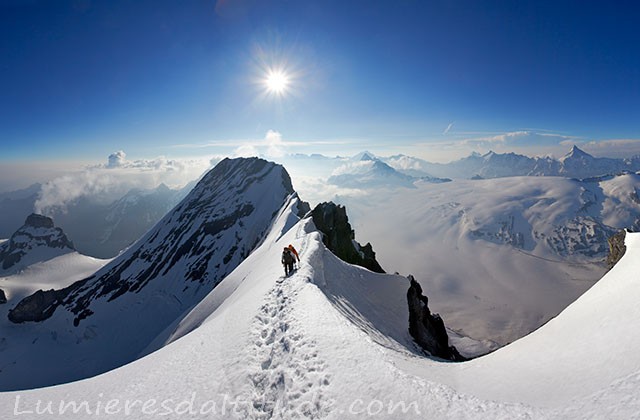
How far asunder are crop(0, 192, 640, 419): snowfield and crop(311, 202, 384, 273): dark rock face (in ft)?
103

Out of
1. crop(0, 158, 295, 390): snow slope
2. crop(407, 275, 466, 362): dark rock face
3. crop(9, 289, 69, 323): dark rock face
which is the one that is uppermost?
crop(407, 275, 466, 362): dark rock face

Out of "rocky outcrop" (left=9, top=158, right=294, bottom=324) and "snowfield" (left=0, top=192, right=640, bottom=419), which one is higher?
"snowfield" (left=0, top=192, right=640, bottom=419)

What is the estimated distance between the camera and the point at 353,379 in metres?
7.07

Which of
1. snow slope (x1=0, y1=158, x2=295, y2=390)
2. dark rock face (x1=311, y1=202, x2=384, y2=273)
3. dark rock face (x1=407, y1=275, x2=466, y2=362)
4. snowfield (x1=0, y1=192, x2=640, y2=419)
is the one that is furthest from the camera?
snow slope (x1=0, y1=158, x2=295, y2=390)

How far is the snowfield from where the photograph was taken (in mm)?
5672

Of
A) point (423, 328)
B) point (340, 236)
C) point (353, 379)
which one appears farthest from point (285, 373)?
point (340, 236)

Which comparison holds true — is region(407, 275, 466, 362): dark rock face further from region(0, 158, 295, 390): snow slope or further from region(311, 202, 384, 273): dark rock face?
region(0, 158, 295, 390): snow slope

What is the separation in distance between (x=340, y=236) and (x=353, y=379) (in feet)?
136

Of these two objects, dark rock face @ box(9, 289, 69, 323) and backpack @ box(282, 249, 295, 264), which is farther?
dark rock face @ box(9, 289, 69, 323)

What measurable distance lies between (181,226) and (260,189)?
4140cm

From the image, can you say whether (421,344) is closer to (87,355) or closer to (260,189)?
(87,355)

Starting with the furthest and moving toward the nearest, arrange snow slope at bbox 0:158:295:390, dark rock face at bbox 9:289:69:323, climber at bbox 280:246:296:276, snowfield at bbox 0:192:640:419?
dark rock face at bbox 9:289:69:323 < snow slope at bbox 0:158:295:390 < climber at bbox 280:246:296:276 < snowfield at bbox 0:192:640:419

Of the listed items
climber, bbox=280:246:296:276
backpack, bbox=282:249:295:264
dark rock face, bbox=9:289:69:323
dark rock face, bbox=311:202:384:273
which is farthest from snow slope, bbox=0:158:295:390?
backpack, bbox=282:249:295:264

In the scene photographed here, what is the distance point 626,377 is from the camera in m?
5.18
